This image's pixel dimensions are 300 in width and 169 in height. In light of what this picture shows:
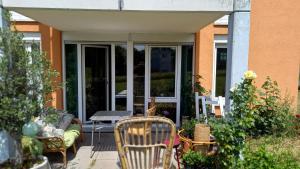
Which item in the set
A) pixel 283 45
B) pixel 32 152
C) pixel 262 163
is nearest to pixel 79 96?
pixel 32 152

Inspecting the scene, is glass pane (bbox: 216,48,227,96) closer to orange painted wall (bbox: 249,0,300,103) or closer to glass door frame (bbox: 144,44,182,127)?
orange painted wall (bbox: 249,0,300,103)

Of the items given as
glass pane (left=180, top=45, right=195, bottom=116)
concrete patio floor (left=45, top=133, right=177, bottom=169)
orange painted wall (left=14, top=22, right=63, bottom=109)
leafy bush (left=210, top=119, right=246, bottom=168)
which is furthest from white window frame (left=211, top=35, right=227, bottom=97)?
orange painted wall (left=14, top=22, right=63, bottom=109)

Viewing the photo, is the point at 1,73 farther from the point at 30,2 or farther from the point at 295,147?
the point at 295,147

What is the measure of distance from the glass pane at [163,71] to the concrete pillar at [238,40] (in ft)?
10.0

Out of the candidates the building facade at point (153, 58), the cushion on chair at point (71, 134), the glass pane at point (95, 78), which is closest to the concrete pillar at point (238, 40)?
the building facade at point (153, 58)

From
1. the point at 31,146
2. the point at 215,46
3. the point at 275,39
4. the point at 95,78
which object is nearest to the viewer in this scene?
the point at 31,146

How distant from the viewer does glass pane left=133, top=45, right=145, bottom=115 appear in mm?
6632

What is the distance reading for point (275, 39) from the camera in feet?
20.4

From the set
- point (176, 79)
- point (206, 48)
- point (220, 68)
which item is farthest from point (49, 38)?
point (220, 68)

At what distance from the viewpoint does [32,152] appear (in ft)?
11.8

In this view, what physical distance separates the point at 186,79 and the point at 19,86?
14.3 feet

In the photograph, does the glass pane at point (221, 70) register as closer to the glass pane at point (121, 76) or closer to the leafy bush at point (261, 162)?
the glass pane at point (121, 76)

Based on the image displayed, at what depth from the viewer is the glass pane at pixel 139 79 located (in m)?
6.63

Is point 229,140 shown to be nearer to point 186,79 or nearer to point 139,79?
point 186,79
